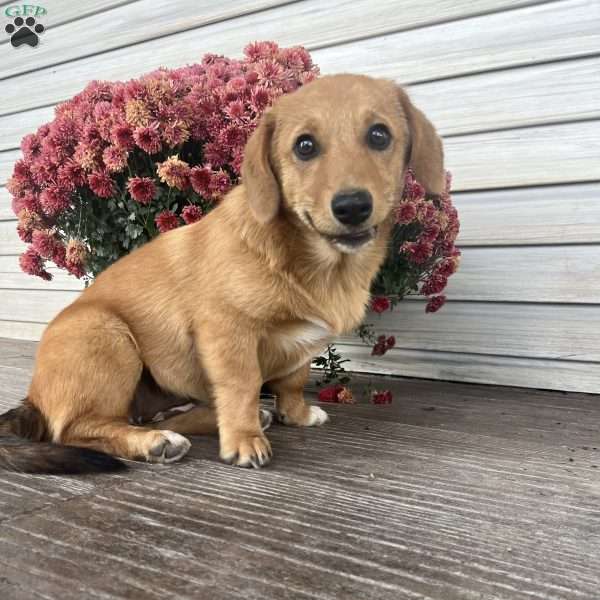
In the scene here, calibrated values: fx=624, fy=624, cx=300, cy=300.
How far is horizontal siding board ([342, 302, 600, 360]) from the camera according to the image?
311 centimetres

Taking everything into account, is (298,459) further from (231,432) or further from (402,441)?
(402,441)

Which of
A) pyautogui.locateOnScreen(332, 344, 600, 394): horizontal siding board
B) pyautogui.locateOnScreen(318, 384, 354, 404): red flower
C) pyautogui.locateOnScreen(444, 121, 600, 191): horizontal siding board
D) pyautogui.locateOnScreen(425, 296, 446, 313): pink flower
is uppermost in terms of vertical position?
pyautogui.locateOnScreen(444, 121, 600, 191): horizontal siding board

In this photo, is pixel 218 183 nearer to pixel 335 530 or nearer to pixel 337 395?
pixel 337 395

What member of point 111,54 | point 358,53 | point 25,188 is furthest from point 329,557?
point 111,54

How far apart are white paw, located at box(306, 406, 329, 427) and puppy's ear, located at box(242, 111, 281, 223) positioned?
0.90 metres

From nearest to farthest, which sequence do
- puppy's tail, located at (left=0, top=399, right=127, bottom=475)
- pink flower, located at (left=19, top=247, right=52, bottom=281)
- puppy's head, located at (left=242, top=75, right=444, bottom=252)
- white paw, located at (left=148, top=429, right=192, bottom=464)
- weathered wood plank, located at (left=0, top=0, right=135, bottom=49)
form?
puppy's tail, located at (left=0, top=399, right=127, bottom=475) → puppy's head, located at (left=242, top=75, right=444, bottom=252) → white paw, located at (left=148, top=429, right=192, bottom=464) → pink flower, located at (left=19, top=247, right=52, bottom=281) → weathered wood plank, located at (left=0, top=0, right=135, bottom=49)

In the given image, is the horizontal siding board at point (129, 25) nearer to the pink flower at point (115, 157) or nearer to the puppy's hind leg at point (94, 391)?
the pink flower at point (115, 157)

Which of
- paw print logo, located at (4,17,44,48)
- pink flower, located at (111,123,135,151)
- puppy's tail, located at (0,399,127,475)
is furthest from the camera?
paw print logo, located at (4,17,44,48)

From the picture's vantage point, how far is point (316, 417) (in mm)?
2541

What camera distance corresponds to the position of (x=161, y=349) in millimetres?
2287

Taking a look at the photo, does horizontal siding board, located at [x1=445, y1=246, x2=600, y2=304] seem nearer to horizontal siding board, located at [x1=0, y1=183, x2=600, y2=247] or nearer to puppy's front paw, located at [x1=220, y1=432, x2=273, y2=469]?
horizontal siding board, located at [x1=0, y1=183, x2=600, y2=247]

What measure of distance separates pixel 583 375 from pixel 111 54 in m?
3.95

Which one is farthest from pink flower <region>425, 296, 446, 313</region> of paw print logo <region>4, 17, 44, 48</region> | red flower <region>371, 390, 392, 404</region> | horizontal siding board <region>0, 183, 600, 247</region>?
paw print logo <region>4, 17, 44, 48</region>

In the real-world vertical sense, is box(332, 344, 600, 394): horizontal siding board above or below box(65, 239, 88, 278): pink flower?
below
